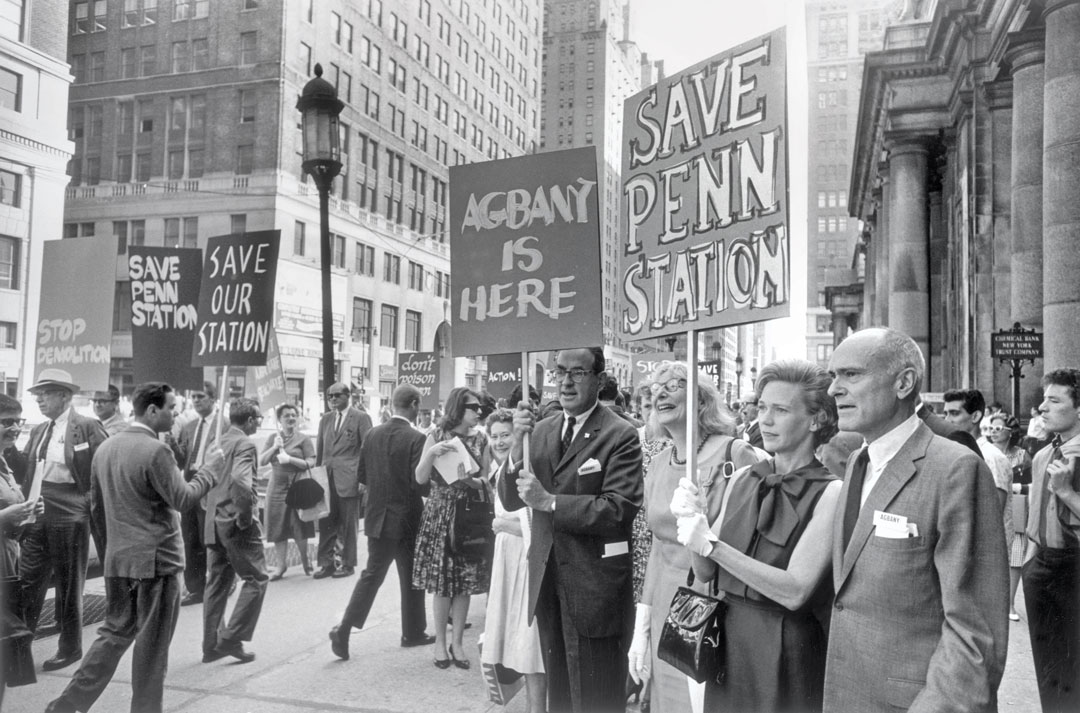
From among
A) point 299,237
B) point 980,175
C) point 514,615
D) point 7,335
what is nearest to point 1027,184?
point 980,175

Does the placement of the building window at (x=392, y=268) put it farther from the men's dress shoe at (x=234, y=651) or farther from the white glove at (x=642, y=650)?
the white glove at (x=642, y=650)

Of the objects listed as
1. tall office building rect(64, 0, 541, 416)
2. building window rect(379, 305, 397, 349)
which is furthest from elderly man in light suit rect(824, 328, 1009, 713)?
building window rect(379, 305, 397, 349)

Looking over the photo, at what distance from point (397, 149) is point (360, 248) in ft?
29.9

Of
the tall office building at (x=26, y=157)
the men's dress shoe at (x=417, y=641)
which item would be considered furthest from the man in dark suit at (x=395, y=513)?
the tall office building at (x=26, y=157)

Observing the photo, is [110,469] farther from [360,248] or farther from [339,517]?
[360,248]

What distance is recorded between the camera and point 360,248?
56.1 metres

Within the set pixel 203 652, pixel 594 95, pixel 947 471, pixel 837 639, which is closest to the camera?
pixel 947 471

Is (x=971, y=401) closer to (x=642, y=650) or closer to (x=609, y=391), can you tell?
(x=609, y=391)

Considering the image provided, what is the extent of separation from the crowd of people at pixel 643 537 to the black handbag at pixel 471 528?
0.02 meters

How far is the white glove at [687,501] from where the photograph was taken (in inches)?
121

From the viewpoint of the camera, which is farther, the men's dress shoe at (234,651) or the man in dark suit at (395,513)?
the man in dark suit at (395,513)

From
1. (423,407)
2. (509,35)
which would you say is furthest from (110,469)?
(509,35)

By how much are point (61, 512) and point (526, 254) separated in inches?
165

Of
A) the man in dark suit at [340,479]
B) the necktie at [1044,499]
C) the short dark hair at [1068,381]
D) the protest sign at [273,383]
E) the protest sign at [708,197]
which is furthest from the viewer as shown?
the protest sign at [273,383]
